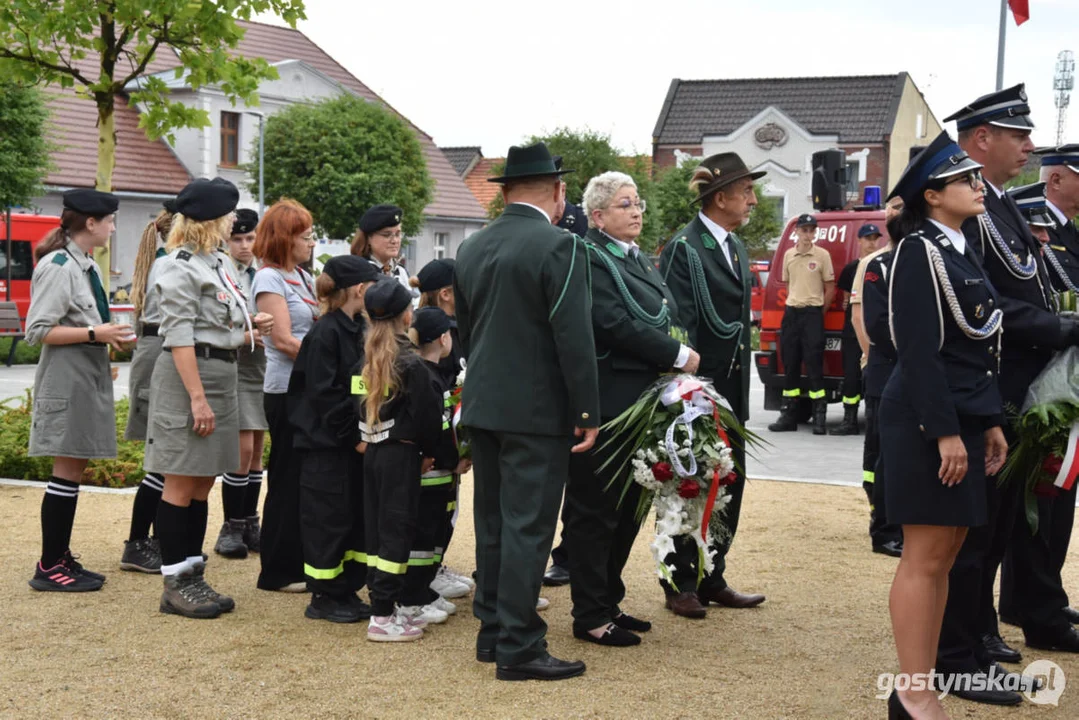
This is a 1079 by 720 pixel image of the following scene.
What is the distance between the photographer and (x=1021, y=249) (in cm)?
527

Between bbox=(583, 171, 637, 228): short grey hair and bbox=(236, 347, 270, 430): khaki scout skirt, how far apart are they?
2.21 meters

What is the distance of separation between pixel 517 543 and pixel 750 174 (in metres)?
2.39

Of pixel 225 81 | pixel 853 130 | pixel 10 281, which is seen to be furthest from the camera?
pixel 853 130

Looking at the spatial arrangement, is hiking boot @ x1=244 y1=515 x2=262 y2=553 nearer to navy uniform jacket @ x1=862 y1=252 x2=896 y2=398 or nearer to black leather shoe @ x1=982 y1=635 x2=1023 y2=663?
navy uniform jacket @ x1=862 y1=252 x2=896 y2=398

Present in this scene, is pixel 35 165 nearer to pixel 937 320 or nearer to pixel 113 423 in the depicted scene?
pixel 113 423

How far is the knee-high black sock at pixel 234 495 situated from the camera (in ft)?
25.0

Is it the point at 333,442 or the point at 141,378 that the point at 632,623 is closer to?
the point at 333,442

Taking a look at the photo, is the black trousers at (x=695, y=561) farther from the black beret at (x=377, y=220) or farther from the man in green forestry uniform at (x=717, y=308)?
the black beret at (x=377, y=220)

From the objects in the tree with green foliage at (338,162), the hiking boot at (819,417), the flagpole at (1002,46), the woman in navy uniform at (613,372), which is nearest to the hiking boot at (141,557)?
the woman in navy uniform at (613,372)

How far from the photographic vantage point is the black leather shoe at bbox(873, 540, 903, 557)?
7.82 meters

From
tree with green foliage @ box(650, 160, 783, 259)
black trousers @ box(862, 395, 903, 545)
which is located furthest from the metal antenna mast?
black trousers @ box(862, 395, 903, 545)

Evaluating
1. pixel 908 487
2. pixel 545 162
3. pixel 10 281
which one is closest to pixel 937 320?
pixel 908 487

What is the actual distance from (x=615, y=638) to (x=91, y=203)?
11.3 ft

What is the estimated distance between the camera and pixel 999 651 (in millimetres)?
5555
